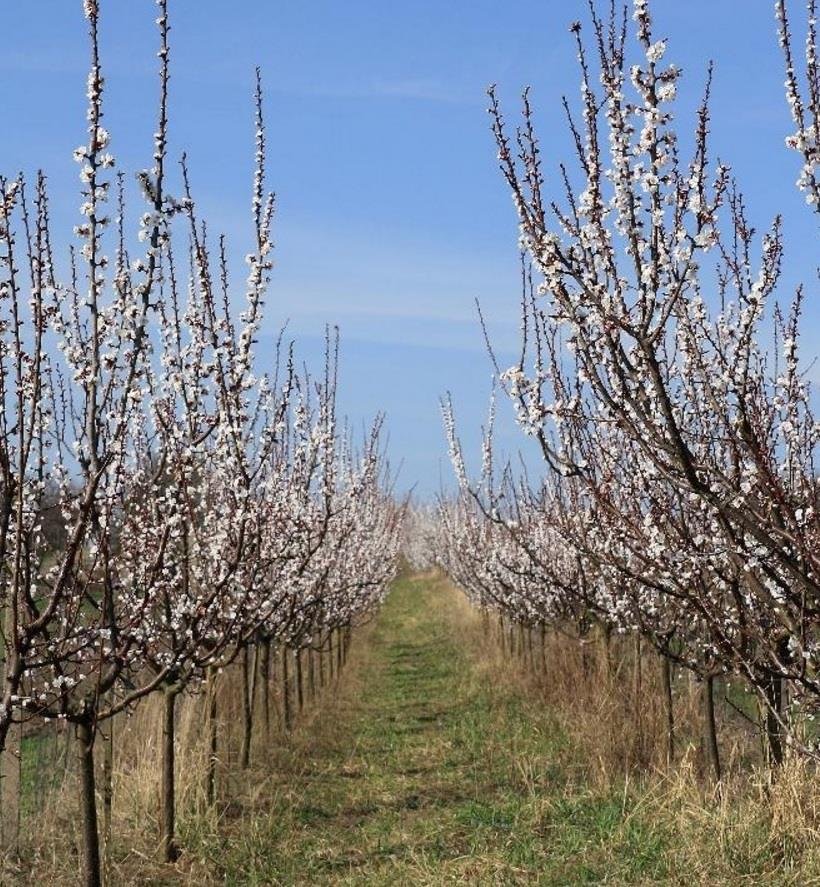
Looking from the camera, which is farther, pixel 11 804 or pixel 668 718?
pixel 668 718

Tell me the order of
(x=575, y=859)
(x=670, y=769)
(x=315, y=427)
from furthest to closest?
1. (x=315, y=427)
2. (x=670, y=769)
3. (x=575, y=859)

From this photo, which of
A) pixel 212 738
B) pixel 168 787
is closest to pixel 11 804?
pixel 168 787

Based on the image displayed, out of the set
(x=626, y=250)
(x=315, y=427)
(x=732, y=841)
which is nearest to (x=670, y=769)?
(x=732, y=841)

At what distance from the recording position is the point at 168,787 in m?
7.50

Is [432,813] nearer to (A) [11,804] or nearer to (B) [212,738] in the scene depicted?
(B) [212,738]

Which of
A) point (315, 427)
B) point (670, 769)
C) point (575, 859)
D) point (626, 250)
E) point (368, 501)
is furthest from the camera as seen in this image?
point (368, 501)

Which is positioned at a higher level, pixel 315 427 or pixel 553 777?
pixel 315 427

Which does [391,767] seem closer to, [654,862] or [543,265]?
[654,862]

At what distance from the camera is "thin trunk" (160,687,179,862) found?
7.39 metres

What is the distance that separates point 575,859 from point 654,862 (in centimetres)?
57

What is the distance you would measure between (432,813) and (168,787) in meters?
2.52

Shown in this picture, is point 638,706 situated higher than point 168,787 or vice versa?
point 638,706

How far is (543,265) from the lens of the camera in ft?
14.1

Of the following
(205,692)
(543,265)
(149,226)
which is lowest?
(205,692)
